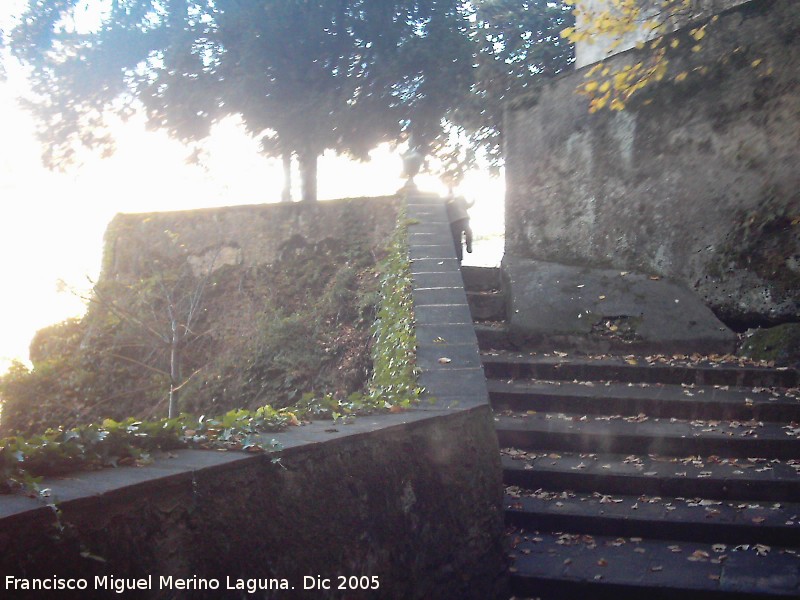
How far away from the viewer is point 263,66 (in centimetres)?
1443

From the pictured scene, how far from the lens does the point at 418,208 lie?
8750 mm

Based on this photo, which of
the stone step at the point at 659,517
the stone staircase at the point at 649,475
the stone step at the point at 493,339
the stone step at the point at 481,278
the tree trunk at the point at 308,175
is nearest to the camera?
the stone staircase at the point at 649,475

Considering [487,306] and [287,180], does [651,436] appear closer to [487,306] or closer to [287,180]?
[487,306]

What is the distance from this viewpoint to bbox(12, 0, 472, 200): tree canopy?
1450 cm

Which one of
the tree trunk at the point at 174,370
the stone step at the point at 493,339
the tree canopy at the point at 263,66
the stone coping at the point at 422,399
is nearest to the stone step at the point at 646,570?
the stone coping at the point at 422,399

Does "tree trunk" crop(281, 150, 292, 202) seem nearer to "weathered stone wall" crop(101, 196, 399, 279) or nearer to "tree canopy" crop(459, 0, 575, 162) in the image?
"tree canopy" crop(459, 0, 575, 162)

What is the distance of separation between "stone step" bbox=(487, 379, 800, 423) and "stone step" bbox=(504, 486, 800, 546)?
102 centimetres

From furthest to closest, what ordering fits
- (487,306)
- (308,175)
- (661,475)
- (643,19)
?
1. (308,175)
2. (643,19)
3. (487,306)
4. (661,475)

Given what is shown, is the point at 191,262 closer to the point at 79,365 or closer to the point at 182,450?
the point at 79,365

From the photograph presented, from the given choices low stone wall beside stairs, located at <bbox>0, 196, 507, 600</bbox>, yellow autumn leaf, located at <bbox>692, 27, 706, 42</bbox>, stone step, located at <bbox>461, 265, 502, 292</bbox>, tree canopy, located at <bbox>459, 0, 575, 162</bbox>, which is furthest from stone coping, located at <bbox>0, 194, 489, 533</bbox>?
tree canopy, located at <bbox>459, 0, 575, 162</bbox>

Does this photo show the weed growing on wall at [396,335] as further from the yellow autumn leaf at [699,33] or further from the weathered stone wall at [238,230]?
the yellow autumn leaf at [699,33]

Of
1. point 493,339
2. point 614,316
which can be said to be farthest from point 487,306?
point 614,316

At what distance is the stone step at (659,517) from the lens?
4023 millimetres

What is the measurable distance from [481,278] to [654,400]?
3483 mm
